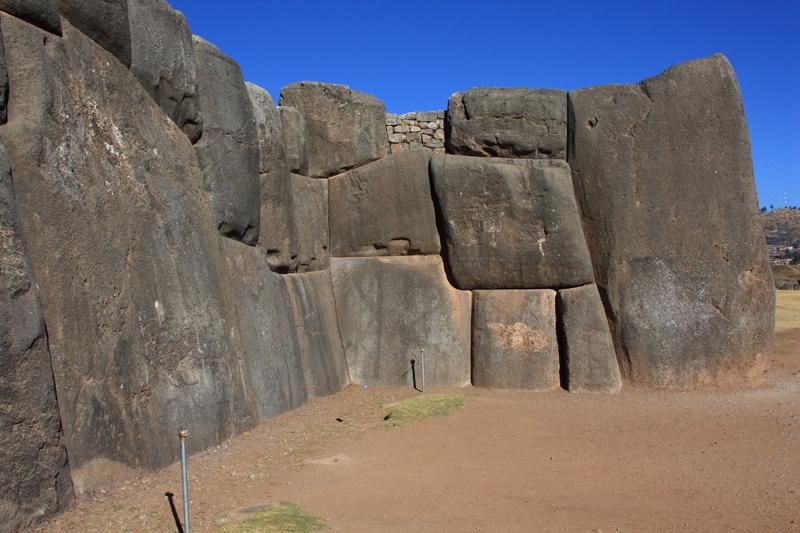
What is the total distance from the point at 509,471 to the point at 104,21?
5.19 meters

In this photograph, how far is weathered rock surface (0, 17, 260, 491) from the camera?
5.29 meters

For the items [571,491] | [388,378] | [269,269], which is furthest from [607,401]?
[269,269]

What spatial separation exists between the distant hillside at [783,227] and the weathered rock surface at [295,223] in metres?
64.8


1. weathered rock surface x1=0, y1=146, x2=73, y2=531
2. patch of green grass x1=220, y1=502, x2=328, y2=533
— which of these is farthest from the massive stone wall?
patch of green grass x1=220, y1=502, x2=328, y2=533

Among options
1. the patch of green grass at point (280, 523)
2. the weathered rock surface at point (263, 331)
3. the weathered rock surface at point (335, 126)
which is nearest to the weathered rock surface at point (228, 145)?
the weathered rock surface at point (263, 331)

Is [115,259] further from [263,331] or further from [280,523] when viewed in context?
[263,331]

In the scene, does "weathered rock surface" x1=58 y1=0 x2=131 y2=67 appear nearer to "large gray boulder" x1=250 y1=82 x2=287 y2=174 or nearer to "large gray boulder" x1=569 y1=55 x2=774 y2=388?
"large gray boulder" x1=250 y1=82 x2=287 y2=174

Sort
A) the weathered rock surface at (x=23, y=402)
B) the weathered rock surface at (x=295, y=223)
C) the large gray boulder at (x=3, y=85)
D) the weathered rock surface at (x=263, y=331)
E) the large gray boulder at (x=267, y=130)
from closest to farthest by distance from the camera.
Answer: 1. the weathered rock surface at (x=23, y=402)
2. the large gray boulder at (x=3, y=85)
3. the weathered rock surface at (x=263, y=331)
4. the large gray boulder at (x=267, y=130)
5. the weathered rock surface at (x=295, y=223)

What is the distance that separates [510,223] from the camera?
1030 centimetres

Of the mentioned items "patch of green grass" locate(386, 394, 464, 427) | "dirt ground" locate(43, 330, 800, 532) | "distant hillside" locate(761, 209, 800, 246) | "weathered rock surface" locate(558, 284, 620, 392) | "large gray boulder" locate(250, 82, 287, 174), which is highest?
"distant hillside" locate(761, 209, 800, 246)

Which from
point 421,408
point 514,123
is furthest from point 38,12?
point 514,123

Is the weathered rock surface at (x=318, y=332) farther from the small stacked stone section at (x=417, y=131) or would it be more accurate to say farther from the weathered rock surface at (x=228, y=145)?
the small stacked stone section at (x=417, y=131)

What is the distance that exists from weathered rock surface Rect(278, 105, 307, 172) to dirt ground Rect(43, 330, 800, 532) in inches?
129

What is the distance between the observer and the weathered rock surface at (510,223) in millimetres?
10195
